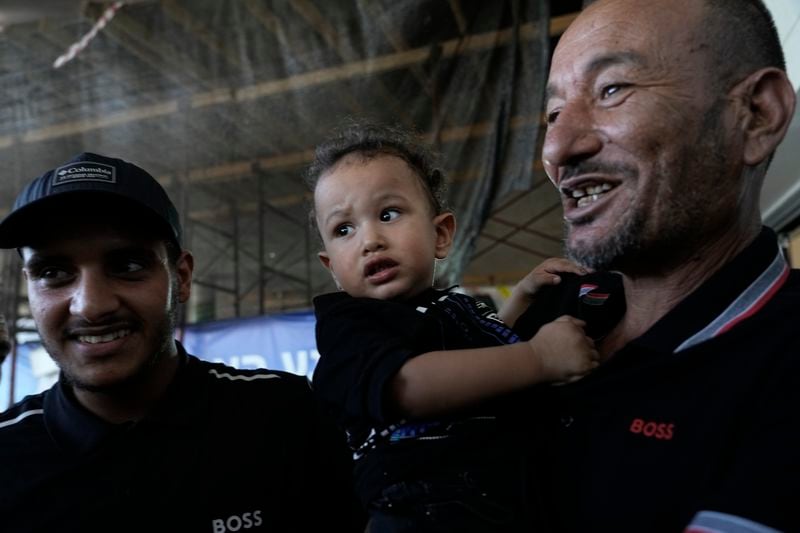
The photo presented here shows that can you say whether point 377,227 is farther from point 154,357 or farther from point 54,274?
point 54,274

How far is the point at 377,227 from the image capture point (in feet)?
4.92

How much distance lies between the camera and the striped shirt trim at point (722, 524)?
0.79 m

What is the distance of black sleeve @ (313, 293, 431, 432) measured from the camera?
1172 millimetres

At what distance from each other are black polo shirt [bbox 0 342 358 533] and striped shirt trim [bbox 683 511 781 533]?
96 centimetres

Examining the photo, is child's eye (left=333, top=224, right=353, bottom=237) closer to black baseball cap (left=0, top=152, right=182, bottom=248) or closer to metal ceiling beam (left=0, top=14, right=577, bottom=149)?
black baseball cap (left=0, top=152, right=182, bottom=248)

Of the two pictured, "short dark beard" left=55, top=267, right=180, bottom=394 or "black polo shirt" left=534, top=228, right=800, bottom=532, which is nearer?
"black polo shirt" left=534, top=228, right=800, bottom=532

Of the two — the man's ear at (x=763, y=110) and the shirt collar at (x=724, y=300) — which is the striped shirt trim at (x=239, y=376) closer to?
the shirt collar at (x=724, y=300)

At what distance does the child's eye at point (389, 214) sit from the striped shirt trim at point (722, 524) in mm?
896

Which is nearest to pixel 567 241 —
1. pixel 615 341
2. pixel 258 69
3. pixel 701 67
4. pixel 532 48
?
pixel 615 341

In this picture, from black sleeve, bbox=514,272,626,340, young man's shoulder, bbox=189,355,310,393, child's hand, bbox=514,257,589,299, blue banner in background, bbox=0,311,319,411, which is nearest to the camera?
black sleeve, bbox=514,272,626,340

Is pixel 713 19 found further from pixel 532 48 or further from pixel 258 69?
pixel 258 69

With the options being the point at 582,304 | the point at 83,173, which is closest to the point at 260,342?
the point at 83,173

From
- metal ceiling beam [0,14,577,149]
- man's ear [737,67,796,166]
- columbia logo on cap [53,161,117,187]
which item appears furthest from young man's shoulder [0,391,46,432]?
metal ceiling beam [0,14,577,149]

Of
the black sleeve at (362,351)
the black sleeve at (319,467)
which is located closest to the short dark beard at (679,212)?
the black sleeve at (362,351)
